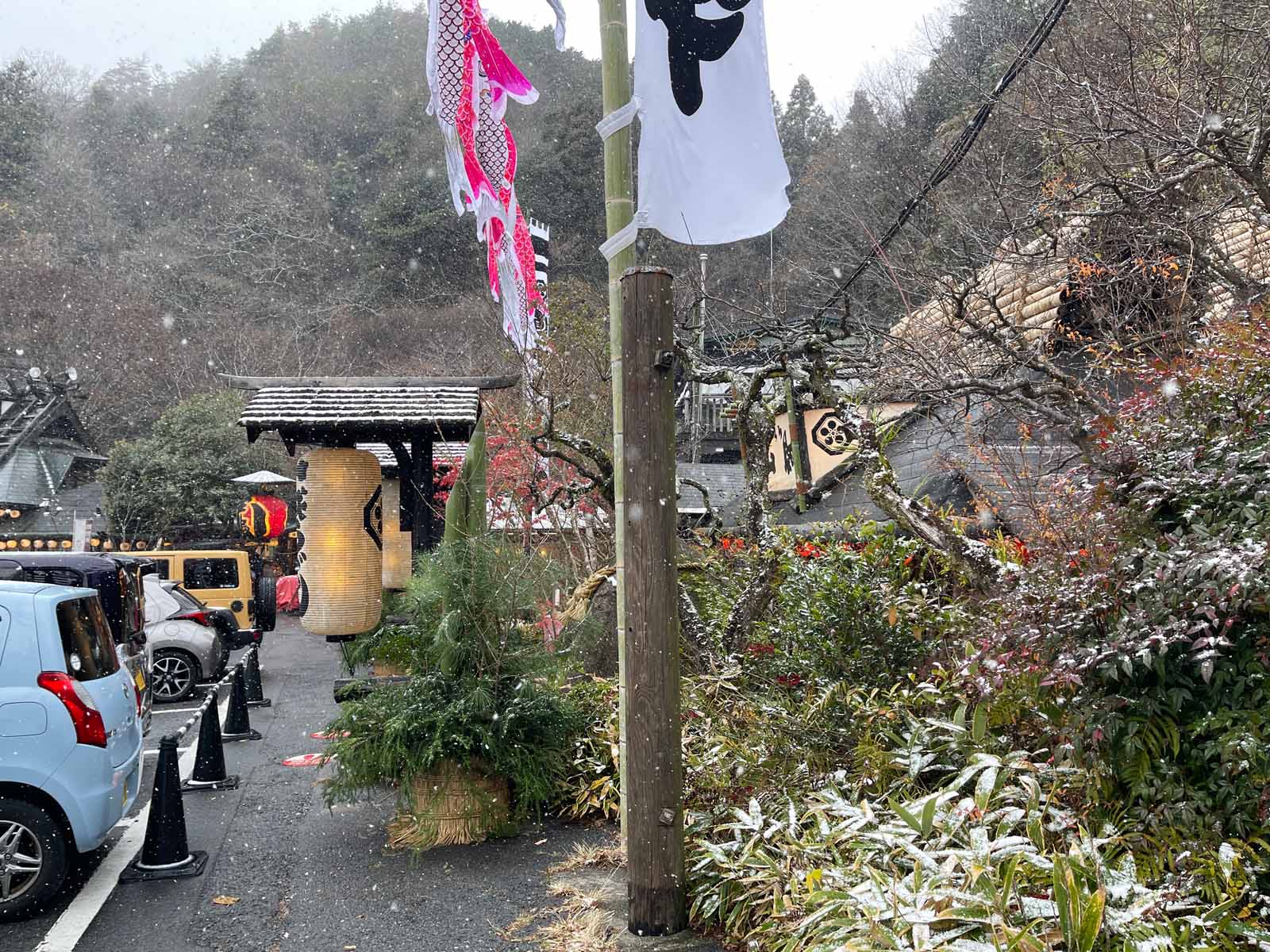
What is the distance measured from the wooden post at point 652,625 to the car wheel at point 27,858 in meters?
3.11

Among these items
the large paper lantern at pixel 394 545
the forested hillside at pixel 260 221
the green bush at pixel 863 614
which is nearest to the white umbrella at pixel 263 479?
the forested hillside at pixel 260 221

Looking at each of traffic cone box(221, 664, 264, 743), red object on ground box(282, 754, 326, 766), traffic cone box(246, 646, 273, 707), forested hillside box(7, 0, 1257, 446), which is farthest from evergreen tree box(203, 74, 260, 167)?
red object on ground box(282, 754, 326, 766)

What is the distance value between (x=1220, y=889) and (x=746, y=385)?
4362 mm

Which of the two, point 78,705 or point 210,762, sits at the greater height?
point 78,705

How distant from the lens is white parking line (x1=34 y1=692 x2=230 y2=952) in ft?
16.1

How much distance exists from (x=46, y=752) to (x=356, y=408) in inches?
180

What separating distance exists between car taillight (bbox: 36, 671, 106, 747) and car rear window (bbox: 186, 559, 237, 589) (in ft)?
34.0

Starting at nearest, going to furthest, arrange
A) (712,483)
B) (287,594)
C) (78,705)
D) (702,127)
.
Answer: (702,127), (78,705), (712,483), (287,594)

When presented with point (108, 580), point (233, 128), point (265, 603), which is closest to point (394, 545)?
point (108, 580)

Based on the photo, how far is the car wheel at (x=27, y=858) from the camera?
5180 mm

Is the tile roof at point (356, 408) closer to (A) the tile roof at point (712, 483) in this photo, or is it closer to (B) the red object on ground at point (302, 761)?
(B) the red object on ground at point (302, 761)

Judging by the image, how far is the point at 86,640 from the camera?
5.75m

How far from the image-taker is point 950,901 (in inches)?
130

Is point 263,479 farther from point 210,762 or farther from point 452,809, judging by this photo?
point 452,809
